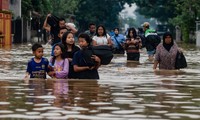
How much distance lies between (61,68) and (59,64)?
169mm

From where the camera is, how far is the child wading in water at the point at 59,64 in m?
16.0

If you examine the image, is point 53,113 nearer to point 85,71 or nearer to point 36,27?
point 85,71

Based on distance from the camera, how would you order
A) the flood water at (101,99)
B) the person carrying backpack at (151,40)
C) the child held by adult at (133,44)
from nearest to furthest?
the flood water at (101,99) → the child held by adult at (133,44) → the person carrying backpack at (151,40)

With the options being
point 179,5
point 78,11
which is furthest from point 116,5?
point 179,5

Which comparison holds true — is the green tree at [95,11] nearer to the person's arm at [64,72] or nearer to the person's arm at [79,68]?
the person's arm at [64,72]

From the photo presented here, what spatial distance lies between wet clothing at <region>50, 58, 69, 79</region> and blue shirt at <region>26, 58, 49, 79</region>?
0.18m

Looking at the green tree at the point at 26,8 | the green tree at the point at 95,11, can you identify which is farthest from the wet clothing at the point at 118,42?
the green tree at the point at 95,11

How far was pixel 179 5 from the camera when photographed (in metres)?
73.2

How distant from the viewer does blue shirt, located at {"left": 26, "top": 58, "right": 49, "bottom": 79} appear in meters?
15.9

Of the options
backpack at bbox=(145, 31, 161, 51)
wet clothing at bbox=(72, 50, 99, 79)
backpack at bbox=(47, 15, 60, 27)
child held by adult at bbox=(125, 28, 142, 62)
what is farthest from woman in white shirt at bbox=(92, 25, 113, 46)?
wet clothing at bbox=(72, 50, 99, 79)

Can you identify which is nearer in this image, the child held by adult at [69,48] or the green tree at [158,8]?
the child held by adult at [69,48]

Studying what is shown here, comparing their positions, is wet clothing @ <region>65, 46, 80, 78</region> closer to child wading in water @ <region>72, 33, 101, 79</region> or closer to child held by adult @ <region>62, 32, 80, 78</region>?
child held by adult @ <region>62, 32, 80, 78</region>

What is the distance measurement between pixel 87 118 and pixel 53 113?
690mm

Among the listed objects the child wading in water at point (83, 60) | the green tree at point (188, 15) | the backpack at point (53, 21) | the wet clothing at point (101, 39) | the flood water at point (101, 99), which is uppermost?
the green tree at point (188, 15)
